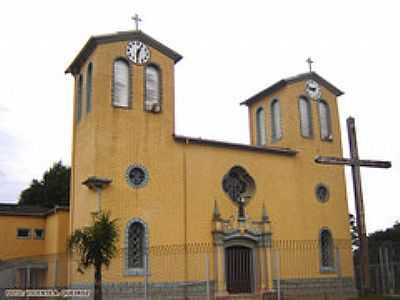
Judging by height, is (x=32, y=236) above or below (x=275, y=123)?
below

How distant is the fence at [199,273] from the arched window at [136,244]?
0.32 ft

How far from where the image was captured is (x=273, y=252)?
2433cm

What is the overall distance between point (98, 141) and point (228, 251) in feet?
25.2

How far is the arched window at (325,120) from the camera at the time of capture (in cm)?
2914

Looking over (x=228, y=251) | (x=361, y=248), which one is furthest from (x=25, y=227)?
(x=361, y=248)

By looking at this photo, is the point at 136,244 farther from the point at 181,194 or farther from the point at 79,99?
the point at 79,99

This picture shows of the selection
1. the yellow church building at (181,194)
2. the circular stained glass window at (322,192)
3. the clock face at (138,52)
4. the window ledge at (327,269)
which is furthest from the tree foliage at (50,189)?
the window ledge at (327,269)

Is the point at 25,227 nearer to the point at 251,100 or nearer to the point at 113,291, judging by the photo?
the point at 113,291

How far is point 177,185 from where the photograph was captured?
23.3 metres

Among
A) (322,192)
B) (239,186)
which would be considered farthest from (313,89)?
(239,186)

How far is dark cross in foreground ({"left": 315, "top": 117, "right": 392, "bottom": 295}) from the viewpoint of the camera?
1577 cm

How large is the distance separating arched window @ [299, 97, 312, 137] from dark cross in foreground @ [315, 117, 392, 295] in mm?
11308

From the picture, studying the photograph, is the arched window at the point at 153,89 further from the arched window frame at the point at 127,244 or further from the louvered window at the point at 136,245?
the louvered window at the point at 136,245

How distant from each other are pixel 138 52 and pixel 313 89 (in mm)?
10437
